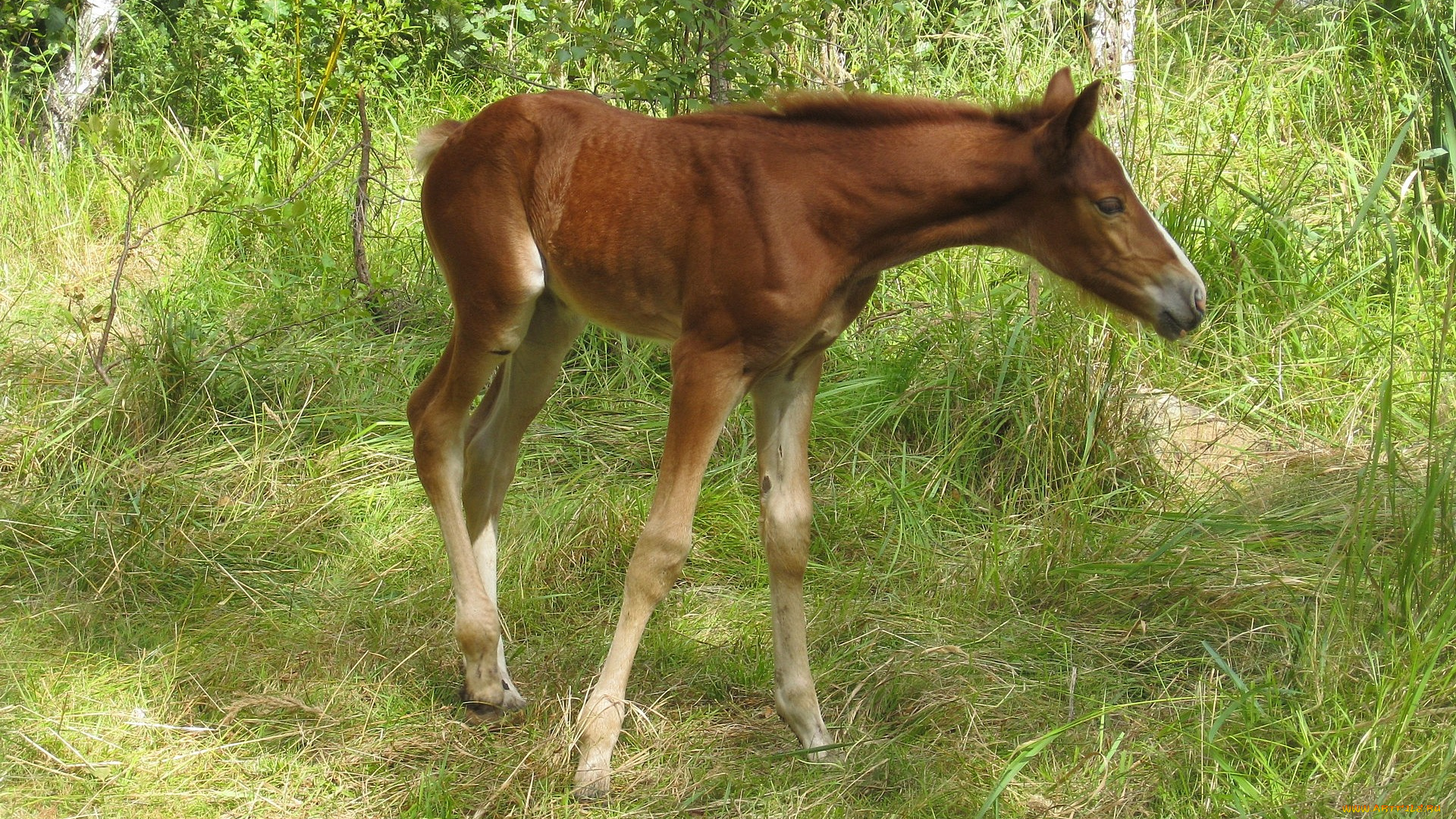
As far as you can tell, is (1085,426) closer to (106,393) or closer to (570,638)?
(570,638)

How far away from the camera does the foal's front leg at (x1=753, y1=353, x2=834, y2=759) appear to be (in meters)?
3.51

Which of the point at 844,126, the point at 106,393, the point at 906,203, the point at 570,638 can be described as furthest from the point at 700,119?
the point at 106,393

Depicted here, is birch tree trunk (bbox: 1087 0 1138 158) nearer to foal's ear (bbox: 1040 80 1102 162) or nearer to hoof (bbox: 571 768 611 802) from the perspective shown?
foal's ear (bbox: 1040 80 1102 162)

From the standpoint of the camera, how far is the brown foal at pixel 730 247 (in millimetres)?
3129

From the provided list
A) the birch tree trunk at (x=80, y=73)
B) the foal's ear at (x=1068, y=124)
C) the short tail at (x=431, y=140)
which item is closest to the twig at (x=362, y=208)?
the short tail at (x=431, y=140)

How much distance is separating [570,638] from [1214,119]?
4.15m

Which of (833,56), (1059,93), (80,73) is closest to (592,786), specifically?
(1059,93)

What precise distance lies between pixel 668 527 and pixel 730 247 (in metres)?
0.71

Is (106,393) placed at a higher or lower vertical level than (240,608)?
higher

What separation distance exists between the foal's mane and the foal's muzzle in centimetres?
50

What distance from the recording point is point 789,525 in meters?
3.53

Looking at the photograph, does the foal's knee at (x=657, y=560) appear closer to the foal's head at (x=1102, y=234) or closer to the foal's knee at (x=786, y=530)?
the foal's knee at (x=786, y=530)

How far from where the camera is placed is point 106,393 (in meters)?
4.95

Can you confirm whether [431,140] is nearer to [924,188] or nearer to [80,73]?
[924,188]
